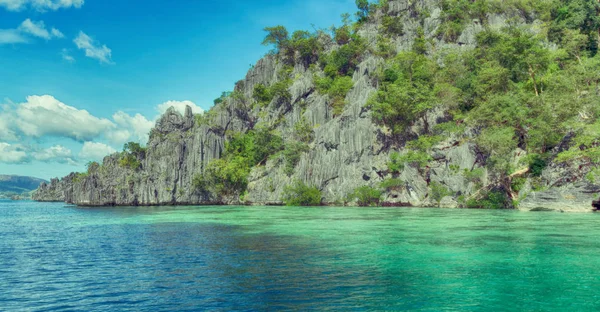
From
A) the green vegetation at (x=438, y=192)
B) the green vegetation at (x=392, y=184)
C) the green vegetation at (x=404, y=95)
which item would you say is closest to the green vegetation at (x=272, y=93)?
the green vegetation at (x=404, y=95)

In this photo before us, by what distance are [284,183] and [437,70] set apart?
40.5 meters

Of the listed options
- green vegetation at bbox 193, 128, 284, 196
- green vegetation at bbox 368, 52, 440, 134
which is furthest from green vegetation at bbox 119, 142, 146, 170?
green vegetation at bbox 368, 52, 440, 134

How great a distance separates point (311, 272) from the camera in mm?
15359

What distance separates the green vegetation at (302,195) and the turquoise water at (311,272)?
50458mm

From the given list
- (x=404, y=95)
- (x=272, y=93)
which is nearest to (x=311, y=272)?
(x=404, y=95)

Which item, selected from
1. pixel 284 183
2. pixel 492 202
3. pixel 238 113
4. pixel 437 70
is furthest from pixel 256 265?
pixel 238 113

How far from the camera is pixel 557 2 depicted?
8138cm

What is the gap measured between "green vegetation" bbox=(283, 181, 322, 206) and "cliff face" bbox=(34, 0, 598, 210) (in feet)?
5.23

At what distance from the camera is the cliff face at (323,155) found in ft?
203

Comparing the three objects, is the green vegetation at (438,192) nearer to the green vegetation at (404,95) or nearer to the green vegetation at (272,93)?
the green vegetation at (404,95)

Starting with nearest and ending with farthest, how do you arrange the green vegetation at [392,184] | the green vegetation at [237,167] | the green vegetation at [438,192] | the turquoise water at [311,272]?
the turquoise water at [311,272] < the green vegetation at [438,192] < the green vegetation at [392,184] < the green vegetation at [237,167]

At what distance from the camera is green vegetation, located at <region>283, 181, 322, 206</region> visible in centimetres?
7756

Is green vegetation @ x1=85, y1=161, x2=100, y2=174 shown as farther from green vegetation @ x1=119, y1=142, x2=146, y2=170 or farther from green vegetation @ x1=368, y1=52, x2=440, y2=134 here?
green vegetation @ x1=368, y1=52, x2=440, y2=134

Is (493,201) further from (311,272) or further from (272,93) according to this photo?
(272,93)
